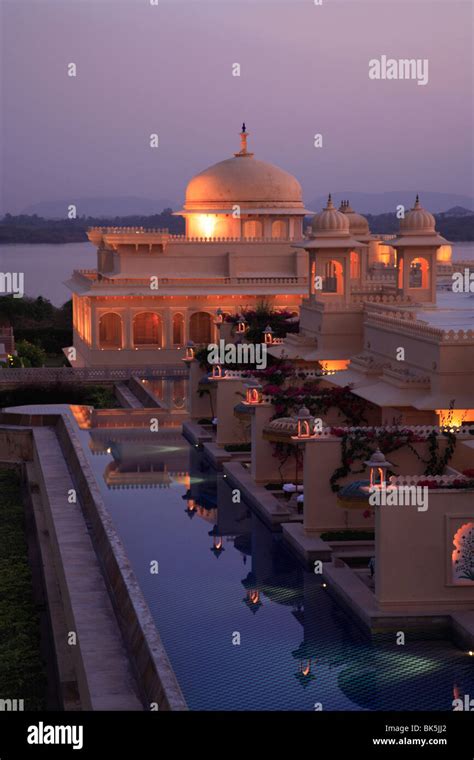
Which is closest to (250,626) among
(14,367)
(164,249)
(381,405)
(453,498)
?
(453,498)

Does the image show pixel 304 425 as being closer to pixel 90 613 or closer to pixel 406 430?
pixel 406 430

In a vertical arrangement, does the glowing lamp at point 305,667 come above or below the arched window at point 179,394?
above

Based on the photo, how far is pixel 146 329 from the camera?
40.8m

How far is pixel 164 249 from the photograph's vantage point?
39.9 m

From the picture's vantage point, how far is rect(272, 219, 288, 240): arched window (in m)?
42.6

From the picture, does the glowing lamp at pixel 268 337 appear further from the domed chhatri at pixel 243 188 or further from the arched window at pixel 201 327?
the domed chhatri at pixel 243 188

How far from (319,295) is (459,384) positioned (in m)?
7.07

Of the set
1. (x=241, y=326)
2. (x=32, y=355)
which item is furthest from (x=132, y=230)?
(x=241, y=326)

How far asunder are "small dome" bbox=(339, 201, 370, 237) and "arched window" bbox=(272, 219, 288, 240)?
30.9 ft

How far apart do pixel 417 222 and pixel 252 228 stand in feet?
58.4

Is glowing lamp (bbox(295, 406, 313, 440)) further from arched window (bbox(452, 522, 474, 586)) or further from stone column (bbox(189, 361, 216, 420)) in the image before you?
stone column (bbox(189, 361, 216, 420))

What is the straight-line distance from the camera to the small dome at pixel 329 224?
25.6 metres

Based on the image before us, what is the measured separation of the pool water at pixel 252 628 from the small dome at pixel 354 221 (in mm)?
14175

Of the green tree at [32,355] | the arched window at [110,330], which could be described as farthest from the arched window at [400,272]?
the arched window at [110,330]
